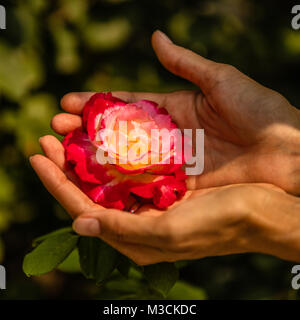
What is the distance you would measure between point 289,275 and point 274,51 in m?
0.87

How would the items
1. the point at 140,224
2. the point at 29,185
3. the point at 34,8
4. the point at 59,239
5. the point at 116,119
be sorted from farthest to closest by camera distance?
the point at 29,185, the point at 34,8, the point at 116,119, the point at 59,239, the point at 140,224

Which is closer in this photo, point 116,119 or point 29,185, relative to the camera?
point 116,119

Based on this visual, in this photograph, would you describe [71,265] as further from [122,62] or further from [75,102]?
[122,62]

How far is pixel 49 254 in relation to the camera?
1132 mm

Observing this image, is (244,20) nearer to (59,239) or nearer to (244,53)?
(244,53)

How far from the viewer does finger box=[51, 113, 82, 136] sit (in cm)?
144

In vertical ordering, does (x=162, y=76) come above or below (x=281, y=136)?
above

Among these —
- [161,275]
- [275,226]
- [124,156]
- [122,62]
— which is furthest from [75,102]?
[275,226]

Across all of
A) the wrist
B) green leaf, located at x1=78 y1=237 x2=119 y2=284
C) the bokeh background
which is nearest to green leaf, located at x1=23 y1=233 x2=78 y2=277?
green leaf, located at x1=78 y1=237 x2=119 y2=284

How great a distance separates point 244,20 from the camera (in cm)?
191

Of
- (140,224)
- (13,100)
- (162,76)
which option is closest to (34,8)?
(13,100)

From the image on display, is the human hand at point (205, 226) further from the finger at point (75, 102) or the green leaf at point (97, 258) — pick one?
the finger at point (75, 102)

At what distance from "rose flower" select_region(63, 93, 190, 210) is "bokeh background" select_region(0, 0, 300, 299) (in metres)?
0.43

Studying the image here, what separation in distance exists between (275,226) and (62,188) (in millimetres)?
570
